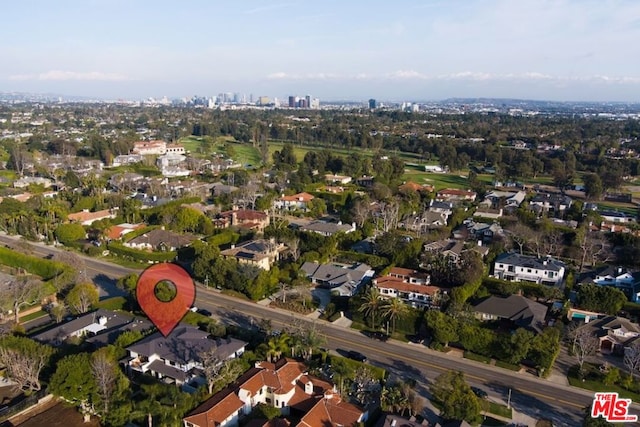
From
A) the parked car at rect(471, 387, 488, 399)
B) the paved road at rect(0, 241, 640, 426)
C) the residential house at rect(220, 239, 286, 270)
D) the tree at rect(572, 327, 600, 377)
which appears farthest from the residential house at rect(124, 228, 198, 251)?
the tree at rect(572, 327, 600, 377)

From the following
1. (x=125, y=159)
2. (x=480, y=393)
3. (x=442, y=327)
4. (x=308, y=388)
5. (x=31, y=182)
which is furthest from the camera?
(x=125, y=159)

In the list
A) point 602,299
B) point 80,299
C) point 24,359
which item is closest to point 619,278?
point 602,299

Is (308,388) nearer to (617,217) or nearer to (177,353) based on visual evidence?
(177,353)

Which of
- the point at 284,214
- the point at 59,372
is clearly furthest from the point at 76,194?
the point at 59,372

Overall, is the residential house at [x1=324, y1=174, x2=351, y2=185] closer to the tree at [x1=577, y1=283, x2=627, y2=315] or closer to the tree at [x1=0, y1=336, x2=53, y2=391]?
the tree at [x1=577, y1=283, x2=627, y2=315]

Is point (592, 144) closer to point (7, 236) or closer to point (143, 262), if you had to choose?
point (143, 262)
